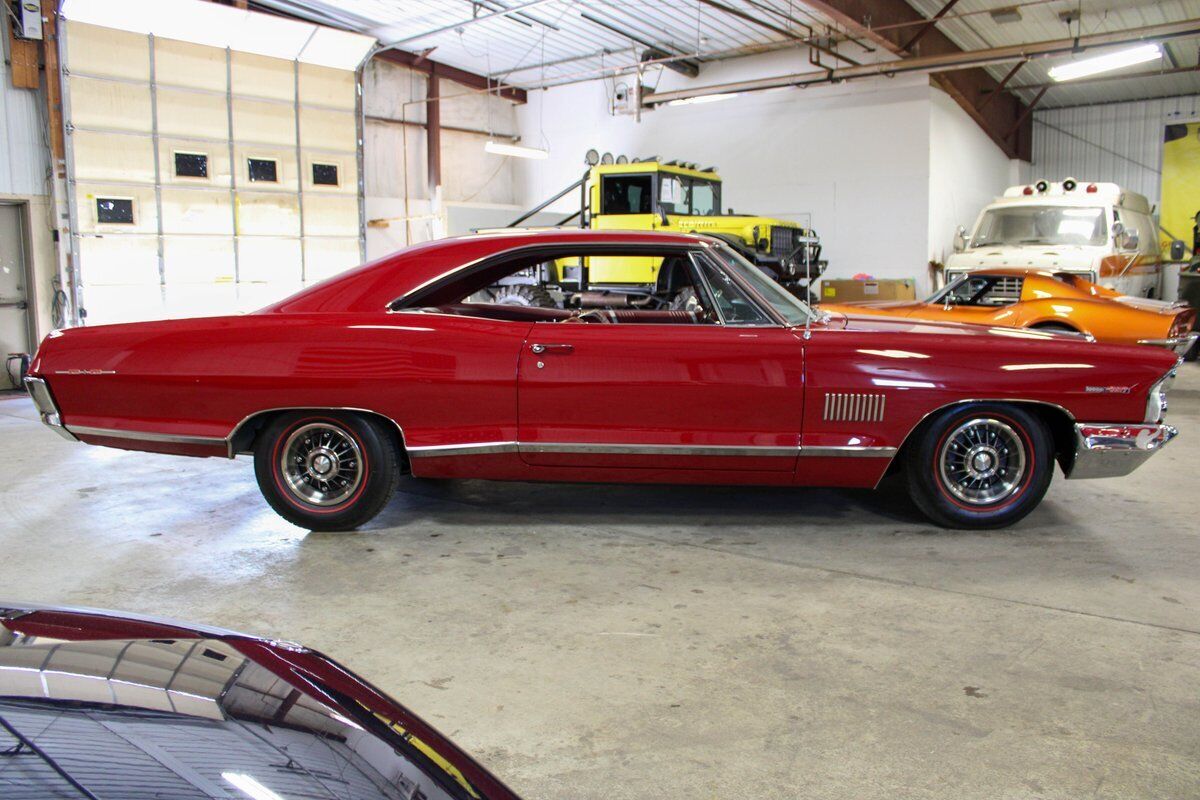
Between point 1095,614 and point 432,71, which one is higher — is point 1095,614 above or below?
below

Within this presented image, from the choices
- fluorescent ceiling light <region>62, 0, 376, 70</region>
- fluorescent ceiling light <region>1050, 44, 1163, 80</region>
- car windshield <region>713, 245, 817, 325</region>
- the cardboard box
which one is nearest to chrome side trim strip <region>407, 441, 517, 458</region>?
car windshield <region>713, 245, 817, 325</region>

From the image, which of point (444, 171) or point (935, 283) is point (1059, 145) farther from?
point (444, 171)

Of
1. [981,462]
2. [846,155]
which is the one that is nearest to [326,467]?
[981,462]

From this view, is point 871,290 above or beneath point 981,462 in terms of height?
above

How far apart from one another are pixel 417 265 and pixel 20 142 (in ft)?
32.0

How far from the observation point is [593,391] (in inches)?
163

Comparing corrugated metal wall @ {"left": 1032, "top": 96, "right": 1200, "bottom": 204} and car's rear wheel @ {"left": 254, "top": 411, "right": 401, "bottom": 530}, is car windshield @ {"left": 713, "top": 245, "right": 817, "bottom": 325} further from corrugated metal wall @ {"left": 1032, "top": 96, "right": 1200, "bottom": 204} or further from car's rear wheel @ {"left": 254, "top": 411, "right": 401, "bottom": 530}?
corrugated metal wall @ {"left": 1032, "top": 96, "right": 1200, "bottom": 204}

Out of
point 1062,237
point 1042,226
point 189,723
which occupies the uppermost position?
point 1042,226

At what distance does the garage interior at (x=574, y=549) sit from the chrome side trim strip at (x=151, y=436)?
0.46 m

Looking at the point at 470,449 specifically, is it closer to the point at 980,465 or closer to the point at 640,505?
the point at 640,505

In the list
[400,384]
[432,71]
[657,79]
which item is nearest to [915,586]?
[400,384]

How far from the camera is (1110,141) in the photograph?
20.2 metres

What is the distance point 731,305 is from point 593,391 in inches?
30.4

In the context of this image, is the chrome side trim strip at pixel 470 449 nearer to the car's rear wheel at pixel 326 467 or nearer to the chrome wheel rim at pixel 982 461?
the car's rear wheel at pixel 326 467
